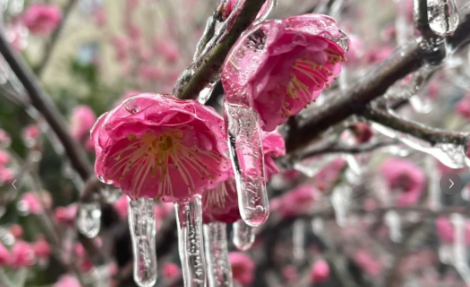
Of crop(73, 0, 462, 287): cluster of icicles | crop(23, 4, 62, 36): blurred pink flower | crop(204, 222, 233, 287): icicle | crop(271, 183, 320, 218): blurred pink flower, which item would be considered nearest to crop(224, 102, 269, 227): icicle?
crop(73, 0, 462, 287): cluster of icicles

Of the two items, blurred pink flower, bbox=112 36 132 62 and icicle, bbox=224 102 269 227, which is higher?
icicle, bbox=224 102 269 227

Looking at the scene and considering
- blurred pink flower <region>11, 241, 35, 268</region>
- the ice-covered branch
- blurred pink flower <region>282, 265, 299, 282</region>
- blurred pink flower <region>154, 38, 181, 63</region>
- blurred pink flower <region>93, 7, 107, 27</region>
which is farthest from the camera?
blurred pink flower <region>93, 7, 107, 27</region>

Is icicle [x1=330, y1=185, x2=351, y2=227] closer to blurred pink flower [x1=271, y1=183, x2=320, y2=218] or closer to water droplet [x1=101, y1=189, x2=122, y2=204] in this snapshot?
blurred pink flower [x1=271, y1=183, x2=320, y2=218]

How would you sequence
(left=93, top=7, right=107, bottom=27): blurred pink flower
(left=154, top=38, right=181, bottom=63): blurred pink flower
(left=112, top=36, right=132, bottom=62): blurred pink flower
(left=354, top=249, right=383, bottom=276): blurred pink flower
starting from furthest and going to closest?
1. (left=93, top=7, right=107, bottom=27): blurred pink flower
2. (left=112, top=36, right=132, bottom=62): blurred pink flower
3. (left=154, top=38, right=181, bottom=63): blurred pink flower
4. (left=354, top=249, right=383, bottom=276): blurred pink flower

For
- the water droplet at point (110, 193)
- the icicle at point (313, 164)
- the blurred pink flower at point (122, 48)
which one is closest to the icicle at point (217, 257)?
the water droplet at point (110, 193)

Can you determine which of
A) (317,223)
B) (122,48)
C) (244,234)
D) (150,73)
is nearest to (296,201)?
(317,223)

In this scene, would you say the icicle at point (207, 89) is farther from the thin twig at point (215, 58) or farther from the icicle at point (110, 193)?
the icicle at point (110, 193)
